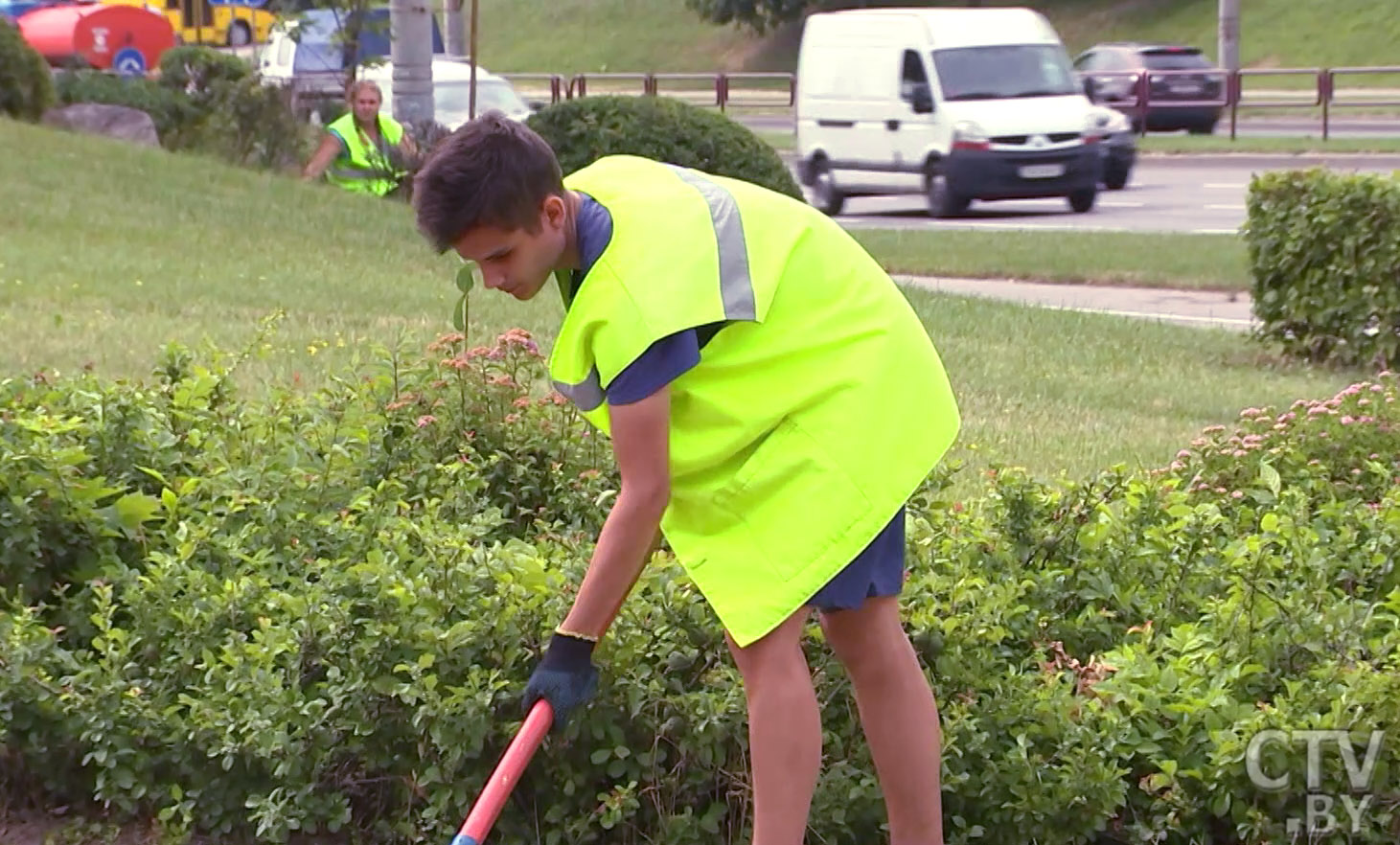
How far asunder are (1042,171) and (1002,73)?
59.8 inches

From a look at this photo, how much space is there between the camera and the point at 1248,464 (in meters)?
5.06

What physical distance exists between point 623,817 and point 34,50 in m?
15.6

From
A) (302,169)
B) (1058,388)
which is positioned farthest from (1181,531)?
(302,169)

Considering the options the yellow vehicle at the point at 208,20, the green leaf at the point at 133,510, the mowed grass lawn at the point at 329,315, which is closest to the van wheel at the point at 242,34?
the yellow vehicle at the point at 208,20

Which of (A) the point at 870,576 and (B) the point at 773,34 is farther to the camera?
(B) the point at 773,34

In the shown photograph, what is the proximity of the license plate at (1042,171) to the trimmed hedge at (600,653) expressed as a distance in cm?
1392

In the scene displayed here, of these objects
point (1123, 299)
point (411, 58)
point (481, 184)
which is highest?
point (411, 58)

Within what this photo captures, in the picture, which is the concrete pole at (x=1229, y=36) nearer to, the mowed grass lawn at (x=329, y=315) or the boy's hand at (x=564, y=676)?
the mowed grass lawn at (x=329, y=315)

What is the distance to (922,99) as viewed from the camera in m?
19.3

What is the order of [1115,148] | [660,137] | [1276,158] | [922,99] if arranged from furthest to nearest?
[1276,158], [1115,148], [922,99], [660,137]

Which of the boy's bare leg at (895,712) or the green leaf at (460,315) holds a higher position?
the green leaf at (460,315)

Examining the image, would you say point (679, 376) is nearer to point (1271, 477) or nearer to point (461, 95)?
point (1271, 477)

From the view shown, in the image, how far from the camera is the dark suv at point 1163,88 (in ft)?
96.3
